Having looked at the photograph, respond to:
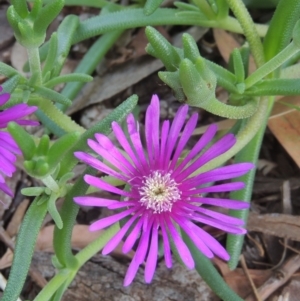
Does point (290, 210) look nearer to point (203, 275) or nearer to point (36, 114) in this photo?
point (203, 275)

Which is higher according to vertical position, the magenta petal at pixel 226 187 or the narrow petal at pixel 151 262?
the magenta petal at pixel 226 187

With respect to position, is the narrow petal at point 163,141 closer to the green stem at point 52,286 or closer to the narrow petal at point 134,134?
the narrow petal at point 134,134

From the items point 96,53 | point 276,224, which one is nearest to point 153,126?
point 276,224

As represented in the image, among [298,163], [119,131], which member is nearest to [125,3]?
[298,163]

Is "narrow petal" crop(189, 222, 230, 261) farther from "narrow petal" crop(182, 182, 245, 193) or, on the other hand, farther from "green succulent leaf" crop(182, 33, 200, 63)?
"green succulent leaf" crop(182, 33, 200, 63)

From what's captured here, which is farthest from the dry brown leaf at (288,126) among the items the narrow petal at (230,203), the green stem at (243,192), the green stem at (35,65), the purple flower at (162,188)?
the green stem at (35,65)

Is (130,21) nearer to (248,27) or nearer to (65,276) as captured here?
(248,27)
